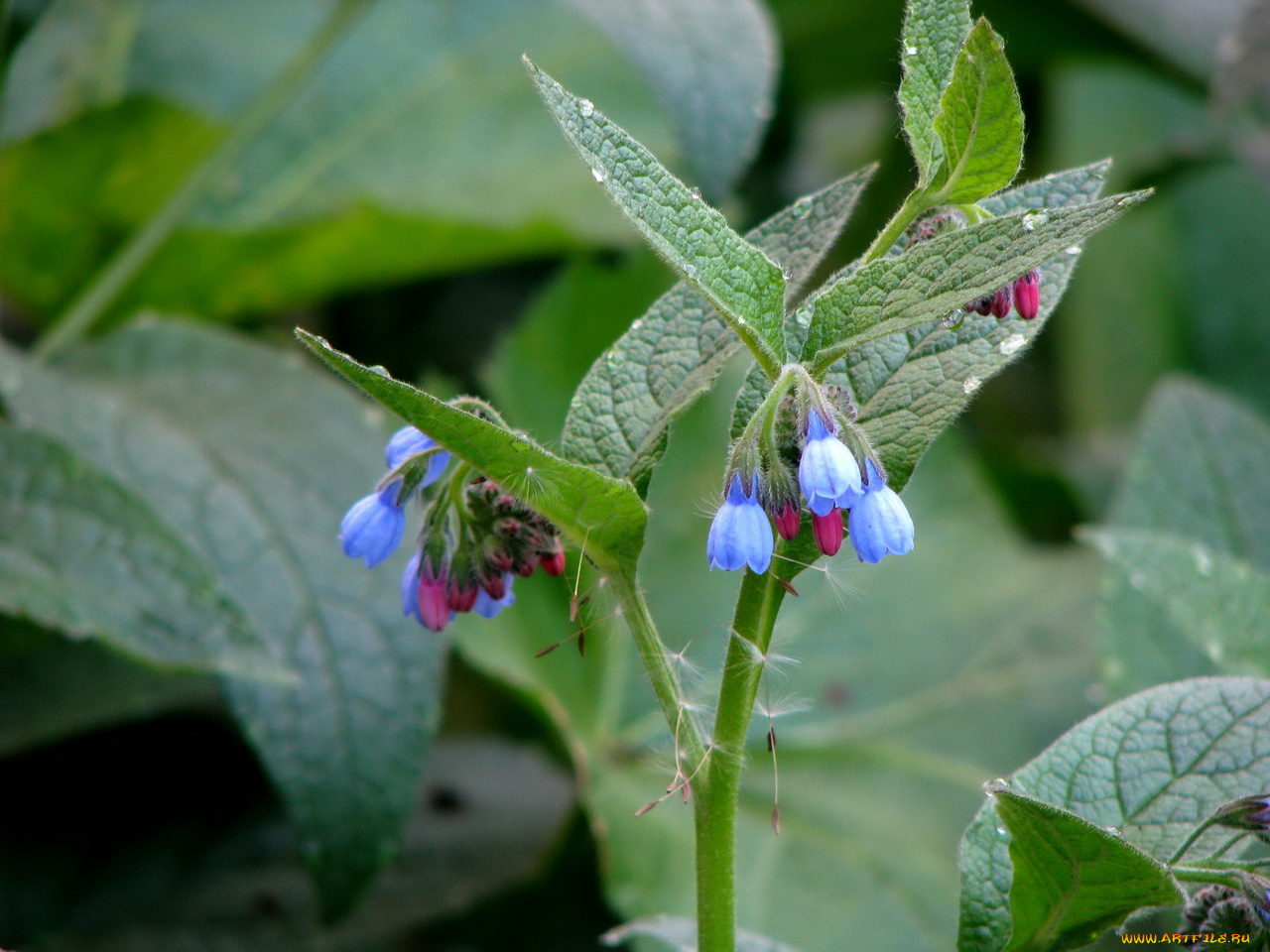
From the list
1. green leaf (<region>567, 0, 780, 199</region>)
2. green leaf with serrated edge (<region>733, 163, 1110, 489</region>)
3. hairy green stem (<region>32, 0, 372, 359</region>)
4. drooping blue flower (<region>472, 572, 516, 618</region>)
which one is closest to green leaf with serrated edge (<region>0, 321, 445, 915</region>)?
hairy green stem (<region>32, 0, 372, 359</region>)

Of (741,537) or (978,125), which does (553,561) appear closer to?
(741,537)

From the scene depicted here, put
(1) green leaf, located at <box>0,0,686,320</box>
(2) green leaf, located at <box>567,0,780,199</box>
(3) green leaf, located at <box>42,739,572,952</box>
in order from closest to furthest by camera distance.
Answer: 1. (2) green leaf, located at <box>567,0,780,199</box>
2. (3) green leaf, located at <box>42,739,572,952</box>
3. (1) green leaf, located at <box>0,0,686,320</box>

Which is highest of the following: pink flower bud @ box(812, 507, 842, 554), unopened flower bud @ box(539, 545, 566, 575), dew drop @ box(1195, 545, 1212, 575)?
pink flower bud @ box(812, 507, 842, 554)

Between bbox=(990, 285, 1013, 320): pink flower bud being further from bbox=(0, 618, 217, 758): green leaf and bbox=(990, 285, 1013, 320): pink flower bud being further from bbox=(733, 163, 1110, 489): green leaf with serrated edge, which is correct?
bbox=(0, 618, 217, 758): green leaf

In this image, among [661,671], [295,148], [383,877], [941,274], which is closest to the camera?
[941,274]

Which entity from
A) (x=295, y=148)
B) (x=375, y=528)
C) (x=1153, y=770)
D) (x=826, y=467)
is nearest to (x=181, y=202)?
(x=295, y=148)

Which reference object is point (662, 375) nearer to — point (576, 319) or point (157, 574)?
point (157, 574)

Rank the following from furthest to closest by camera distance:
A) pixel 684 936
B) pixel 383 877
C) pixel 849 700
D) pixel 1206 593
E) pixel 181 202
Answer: pixel 849 700 < pixel 181 202 < pixel 383 877 < pixel 1206 593 < pixel 684 936
